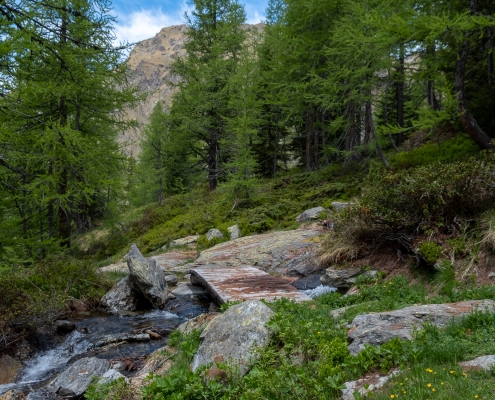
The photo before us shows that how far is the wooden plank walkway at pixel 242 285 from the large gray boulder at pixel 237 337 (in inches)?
60.7

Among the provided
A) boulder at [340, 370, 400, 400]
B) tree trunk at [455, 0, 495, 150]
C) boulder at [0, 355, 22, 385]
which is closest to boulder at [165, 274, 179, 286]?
boulder at [0, 355, 22, 385]

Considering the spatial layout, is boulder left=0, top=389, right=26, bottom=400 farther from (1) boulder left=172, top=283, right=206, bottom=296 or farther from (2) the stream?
(1) boulder left=172, top=283, right=206, bottom=296

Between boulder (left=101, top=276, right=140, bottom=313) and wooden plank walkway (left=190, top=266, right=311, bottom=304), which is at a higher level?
wooden plank walkway (left=190, top=266, right=311, bottom=304)

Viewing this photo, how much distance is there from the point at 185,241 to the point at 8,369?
10733 mm

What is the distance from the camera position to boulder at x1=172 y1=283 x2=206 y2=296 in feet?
32.0

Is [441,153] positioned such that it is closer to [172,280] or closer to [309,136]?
[309,136]

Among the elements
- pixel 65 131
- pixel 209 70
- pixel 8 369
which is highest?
pixel 209 70

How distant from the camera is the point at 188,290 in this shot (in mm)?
9945

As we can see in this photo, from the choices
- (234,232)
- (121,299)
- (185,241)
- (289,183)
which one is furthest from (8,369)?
(289,183)

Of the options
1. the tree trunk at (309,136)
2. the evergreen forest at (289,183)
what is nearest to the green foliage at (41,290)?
the evergreen forest at (289,183)

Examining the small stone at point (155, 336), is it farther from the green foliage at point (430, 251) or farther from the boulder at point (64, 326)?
the green foliage at point (430, 251)

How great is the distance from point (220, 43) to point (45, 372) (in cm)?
2257

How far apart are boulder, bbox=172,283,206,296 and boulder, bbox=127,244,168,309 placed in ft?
1.61

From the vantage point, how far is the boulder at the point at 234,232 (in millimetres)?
15350
